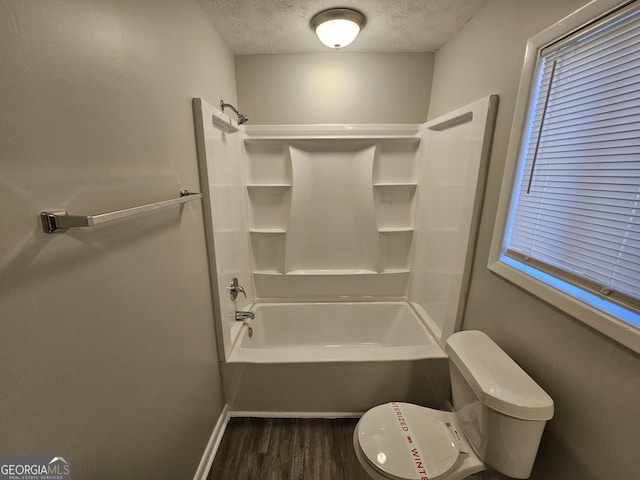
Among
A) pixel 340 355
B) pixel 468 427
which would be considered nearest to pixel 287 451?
pixel 340 355

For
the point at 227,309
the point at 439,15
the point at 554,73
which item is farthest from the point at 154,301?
the point at 439,15

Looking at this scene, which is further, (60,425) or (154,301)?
(154,301)

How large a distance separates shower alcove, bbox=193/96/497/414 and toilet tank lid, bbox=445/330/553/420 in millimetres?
417

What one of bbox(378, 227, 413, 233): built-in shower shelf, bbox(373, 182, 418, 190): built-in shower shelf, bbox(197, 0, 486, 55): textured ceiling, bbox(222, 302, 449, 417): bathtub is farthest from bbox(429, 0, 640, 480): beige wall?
bbox(378, 227, 413, 233): built-in shower shelf

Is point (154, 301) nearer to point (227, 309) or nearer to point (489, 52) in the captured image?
Result: point (227, 309)

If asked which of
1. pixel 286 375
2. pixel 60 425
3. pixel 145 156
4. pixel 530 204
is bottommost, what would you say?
pixel 286 375

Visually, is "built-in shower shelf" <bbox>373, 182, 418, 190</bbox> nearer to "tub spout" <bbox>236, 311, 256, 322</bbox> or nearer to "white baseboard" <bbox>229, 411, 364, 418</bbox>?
"tub spout" <bbox>236, 311, 256, 322</bbox>

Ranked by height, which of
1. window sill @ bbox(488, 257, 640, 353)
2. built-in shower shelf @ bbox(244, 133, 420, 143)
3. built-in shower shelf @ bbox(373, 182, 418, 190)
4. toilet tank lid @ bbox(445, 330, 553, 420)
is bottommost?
toilet tank lid @ bbox(445, 330, 553, 420)

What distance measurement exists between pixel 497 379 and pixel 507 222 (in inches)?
26.6

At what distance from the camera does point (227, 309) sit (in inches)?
65.5

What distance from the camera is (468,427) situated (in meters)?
1.11

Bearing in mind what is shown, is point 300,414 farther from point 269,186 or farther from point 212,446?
point 269,186

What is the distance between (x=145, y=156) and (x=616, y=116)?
1501 millimetres

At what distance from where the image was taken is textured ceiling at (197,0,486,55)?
1364 mm
